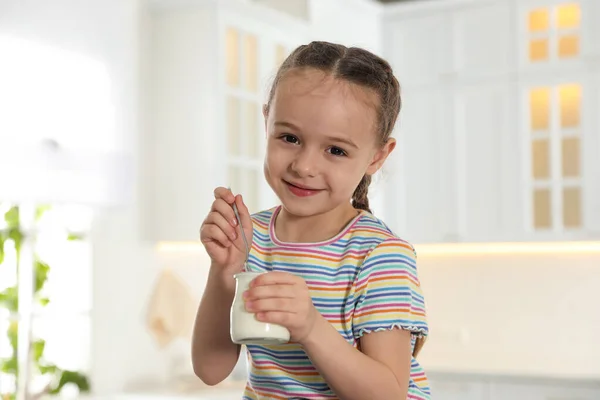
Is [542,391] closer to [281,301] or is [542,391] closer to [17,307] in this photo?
[17,307]

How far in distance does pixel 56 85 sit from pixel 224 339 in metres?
2.57

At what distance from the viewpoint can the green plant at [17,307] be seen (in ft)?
11.6

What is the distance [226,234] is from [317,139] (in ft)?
0.56

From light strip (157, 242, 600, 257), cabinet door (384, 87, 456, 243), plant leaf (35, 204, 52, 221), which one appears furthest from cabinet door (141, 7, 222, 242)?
cabinet door (384, 87, 456, 243)

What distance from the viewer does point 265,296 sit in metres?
0.98

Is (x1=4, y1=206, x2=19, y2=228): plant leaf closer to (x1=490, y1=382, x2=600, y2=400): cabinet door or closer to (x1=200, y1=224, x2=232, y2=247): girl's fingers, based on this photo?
(x1=490, y1=382, x2=600, y2=400): cabinet door

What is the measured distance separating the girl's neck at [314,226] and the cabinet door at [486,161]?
3637 millimetres

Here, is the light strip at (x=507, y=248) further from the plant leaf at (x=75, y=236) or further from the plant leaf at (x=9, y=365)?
the plant leaf at (x=9, y=365)

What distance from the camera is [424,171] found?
504 centimetres

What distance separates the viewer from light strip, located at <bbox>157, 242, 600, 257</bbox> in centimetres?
445

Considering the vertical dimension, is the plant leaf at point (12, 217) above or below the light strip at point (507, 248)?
above

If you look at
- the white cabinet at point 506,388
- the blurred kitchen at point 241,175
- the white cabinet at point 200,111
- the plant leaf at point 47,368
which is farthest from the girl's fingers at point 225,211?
the white cabinet at point 506,388

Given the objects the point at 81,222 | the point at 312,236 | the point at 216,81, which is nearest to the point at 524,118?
the point at 216,81

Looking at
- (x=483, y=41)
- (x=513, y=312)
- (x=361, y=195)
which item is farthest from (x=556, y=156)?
(x=361, y=195)
